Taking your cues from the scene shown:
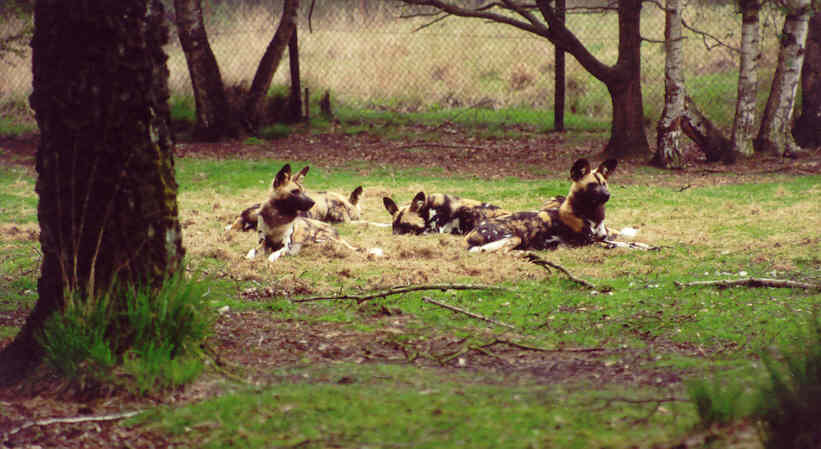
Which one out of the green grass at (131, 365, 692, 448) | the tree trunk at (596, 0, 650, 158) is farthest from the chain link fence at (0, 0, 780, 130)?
the green grass at (131, 365, 692, 448)

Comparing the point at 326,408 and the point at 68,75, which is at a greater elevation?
the point at 68,75

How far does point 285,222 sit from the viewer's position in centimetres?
733

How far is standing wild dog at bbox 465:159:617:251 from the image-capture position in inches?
286

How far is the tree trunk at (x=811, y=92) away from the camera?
12477mm

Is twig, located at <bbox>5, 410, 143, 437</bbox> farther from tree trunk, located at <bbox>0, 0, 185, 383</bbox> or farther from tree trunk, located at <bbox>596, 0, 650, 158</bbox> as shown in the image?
tree trunk, located at <bbox>596, 0, 650, 158</bbox>

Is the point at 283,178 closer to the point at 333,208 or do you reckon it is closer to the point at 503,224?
the point at 333,208

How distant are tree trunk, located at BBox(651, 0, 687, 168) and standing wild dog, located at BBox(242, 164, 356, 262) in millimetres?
5978

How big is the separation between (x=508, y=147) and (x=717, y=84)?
4.95 metres

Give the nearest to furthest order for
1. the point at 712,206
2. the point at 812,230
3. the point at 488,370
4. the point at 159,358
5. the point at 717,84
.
Answer: the point at 159,358 → the point at 488,370 → the point at 812,230 → the point at 712,206 → the point at 717,84

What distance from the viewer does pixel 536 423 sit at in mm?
3068

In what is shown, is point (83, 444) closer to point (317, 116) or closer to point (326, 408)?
point (326, 408)

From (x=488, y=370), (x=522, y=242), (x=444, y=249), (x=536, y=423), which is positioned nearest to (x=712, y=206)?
(x=522, y=242)

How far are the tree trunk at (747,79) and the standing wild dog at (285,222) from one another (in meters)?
6.99

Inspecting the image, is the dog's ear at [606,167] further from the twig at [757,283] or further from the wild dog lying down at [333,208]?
the wild dog lying down at [333,208]
